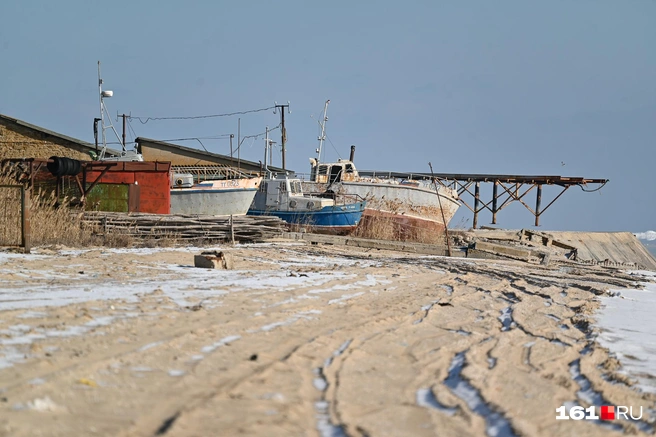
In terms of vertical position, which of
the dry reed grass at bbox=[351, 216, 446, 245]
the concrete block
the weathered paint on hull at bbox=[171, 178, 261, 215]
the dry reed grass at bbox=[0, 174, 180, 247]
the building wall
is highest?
the building wall

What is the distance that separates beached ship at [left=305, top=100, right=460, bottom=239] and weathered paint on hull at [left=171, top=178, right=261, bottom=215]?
6354 mm

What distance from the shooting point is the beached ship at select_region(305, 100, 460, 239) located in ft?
97.0

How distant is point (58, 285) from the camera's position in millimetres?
7102

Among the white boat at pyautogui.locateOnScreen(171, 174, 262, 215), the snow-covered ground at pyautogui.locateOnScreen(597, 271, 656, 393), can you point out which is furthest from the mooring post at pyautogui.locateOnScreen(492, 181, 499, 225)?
the snow-covered ground at pyautogui.locateOnScreen(597, 271, 656, 393)

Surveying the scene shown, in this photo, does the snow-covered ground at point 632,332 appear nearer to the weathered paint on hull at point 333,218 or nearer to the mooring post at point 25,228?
the mooring post at point 25,228

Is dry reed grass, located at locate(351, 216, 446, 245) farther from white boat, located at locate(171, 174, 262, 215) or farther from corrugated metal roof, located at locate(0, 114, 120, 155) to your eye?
corrugated metal roof, located at locate(0, 114, 120, 155)

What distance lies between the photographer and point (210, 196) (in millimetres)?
23281

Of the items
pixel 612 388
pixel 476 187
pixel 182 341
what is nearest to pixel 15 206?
pixel 182 341

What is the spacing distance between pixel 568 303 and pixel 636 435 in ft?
17.4

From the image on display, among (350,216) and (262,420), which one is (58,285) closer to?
(262,420)

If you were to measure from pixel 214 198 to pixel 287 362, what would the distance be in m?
19.5

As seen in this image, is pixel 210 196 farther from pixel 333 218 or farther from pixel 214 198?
pixel 333 218

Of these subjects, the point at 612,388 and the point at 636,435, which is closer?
the point at 636,435

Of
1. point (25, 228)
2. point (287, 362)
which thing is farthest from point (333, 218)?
point (287, 362)
